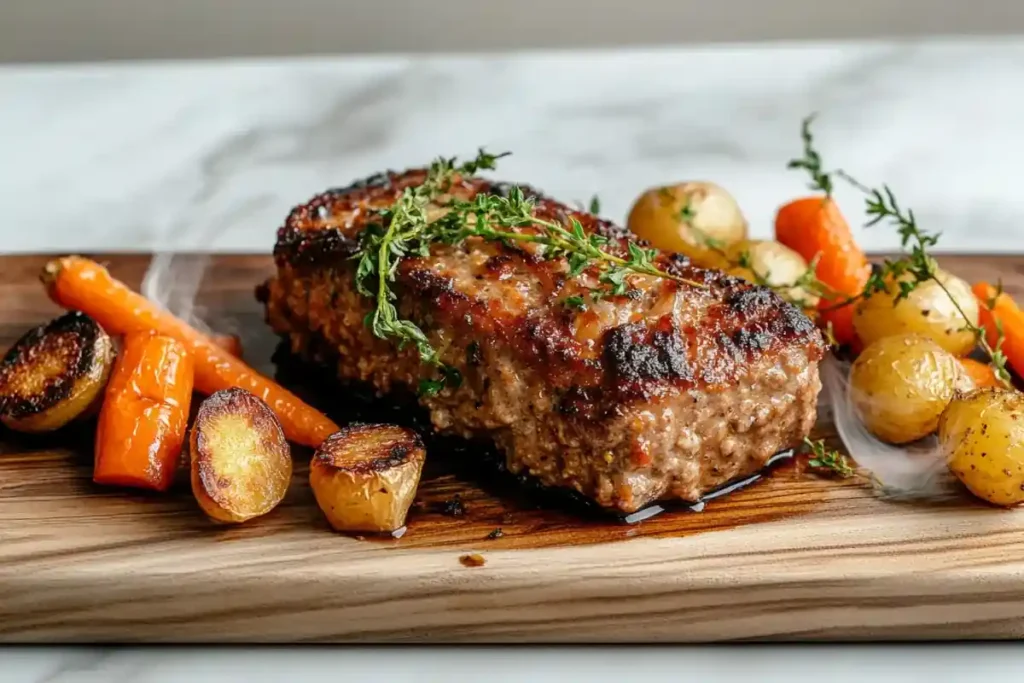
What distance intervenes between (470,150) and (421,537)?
12.1 feet

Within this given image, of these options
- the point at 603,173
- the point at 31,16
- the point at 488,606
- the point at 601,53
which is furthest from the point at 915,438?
the point at 31,16

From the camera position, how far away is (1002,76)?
725cm

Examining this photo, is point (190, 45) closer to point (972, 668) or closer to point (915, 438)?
point (915, 438)

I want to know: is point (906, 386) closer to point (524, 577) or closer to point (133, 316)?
point (524, 577)

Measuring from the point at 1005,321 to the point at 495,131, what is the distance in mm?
3284

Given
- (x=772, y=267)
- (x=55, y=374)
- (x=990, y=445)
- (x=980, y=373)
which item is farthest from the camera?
(x=772, y=267)

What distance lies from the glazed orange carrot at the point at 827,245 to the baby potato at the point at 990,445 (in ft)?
3.13

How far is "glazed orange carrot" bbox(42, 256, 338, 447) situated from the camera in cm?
414

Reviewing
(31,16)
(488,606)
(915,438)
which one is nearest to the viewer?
(488,606)

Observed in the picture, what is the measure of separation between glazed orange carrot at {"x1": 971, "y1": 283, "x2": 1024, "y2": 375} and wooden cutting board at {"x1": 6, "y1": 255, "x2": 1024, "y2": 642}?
83cm

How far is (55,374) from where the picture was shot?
12.7 ft

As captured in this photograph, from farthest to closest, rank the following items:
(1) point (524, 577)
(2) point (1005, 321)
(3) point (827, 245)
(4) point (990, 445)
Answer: (3) point (827, 245) < (2) point (1005, 321) < (4) point (990, 445) < (1) point (524, 577)

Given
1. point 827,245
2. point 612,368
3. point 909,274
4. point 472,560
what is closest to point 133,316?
point 472,560

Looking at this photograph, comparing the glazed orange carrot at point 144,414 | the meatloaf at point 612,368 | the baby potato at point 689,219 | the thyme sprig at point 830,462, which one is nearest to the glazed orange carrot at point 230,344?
the glazed orange carrot at point 144,414
